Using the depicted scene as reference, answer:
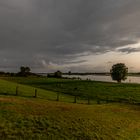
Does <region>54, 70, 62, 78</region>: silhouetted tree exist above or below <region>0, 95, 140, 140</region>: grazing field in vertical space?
above

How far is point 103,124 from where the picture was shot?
111ft

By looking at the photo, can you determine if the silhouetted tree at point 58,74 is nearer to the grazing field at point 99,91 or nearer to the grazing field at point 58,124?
the grazing field at point 99,91

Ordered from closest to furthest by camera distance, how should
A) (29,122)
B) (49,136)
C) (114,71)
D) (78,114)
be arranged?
1. (49,136)
2. (29,122)
3. (78,114)
4. (114,71)

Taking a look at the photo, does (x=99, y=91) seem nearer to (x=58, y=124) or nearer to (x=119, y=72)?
(x=58, y=124)

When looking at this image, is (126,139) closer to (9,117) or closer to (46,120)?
(46,120)

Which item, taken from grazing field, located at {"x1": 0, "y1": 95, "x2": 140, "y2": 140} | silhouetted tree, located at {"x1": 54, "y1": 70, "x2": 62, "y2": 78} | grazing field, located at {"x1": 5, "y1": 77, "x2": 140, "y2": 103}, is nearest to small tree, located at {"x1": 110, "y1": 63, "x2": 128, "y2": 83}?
silhouetted tree, located at {"x1": 54, "y1": 70, "x2": 62, "y2": 78}

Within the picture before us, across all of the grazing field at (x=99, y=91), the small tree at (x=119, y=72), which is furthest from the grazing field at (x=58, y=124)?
the small tree at (x=119, y=72)

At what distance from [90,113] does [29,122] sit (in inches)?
441

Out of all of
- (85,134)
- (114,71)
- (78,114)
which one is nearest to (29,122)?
(85,134)

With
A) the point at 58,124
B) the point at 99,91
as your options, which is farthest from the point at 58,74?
the point at 58,124

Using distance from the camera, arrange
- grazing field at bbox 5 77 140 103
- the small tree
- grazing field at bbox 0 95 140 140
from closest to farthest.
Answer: grazing field at bbox 0 95 140 140 → grazing field at bbox 5 77 140 103 → the small tree

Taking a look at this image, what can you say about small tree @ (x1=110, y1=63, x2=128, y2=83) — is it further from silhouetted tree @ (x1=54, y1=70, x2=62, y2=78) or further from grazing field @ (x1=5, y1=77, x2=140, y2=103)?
grazing field @ (x1=5, y1=77, x2=140, y2=103)

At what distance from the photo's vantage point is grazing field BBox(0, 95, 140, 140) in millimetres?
27062

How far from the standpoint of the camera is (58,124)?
3011cm
